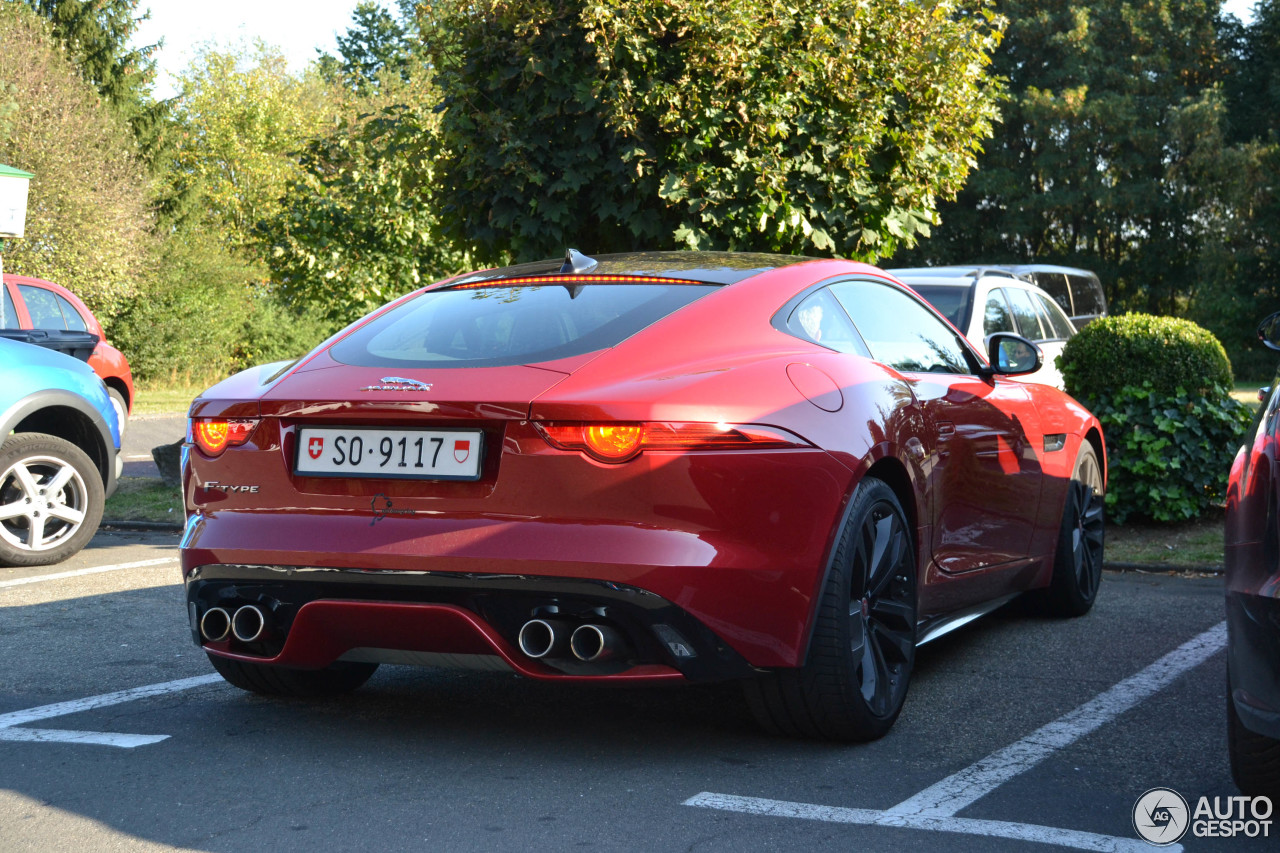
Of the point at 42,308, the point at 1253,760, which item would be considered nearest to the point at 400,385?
the point at 1253,760

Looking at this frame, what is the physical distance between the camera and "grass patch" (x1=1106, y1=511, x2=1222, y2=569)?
25.0 feet

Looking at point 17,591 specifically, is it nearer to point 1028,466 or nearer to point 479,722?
point 479,722

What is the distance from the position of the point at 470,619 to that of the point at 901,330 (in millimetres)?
2047

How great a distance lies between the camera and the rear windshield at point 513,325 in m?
3.71

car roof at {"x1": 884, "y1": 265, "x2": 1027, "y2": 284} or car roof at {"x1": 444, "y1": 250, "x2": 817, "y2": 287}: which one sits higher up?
car roof at {"x1": 444, "y1": 250, "x2": 817, "y2": 287}

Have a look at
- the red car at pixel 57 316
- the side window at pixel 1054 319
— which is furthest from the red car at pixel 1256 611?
the red car at pixel 57 316

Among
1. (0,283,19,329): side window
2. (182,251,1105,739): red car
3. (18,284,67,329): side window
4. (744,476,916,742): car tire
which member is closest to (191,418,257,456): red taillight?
(182,251,1105,739): red car

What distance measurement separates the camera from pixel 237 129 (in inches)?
1858

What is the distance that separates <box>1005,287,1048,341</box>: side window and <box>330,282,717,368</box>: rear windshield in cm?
713

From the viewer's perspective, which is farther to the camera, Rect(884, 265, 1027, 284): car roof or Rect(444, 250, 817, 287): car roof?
Rect(884, 265, 1027, 284): car roof

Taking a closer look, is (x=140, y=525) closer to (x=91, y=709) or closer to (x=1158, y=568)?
(x=91, y=709)

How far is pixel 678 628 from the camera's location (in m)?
3.38

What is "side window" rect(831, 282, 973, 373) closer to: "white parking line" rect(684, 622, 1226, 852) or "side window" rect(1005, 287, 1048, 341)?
"white parking line" rect(684, 622, 1226, 852)

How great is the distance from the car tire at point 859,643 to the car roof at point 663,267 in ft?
2.60
